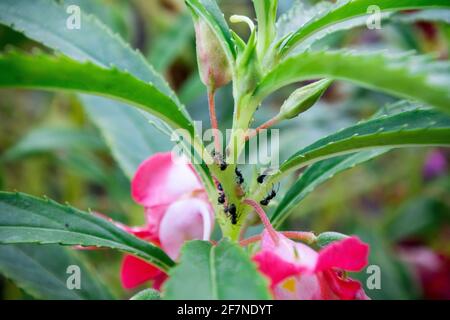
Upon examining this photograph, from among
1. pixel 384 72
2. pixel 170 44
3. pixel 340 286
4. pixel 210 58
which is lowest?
pixel 340 286

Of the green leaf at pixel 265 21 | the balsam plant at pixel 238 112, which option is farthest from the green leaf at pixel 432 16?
the green leaf at pixel 265 21

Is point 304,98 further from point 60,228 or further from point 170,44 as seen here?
point 170,44

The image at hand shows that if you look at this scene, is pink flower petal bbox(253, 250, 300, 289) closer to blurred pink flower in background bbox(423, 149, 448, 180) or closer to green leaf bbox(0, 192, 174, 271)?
green leaf bbox(0, 192, 174, 271)

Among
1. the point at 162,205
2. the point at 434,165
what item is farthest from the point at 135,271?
the point at 434,165

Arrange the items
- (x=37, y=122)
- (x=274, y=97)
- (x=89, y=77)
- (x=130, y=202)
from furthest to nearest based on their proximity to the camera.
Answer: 1. (x=274, y=97)
2. (x=37, y=122)
3. (x=130, y=202)
4. (x=89, y=77)

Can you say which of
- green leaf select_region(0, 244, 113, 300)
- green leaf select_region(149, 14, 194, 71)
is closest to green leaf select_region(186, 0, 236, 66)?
green leaf select_region(0, 244, 113, 300)

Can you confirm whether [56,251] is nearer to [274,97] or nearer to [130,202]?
[130,202]

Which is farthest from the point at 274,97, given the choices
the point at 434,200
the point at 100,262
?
the point at 100,262
